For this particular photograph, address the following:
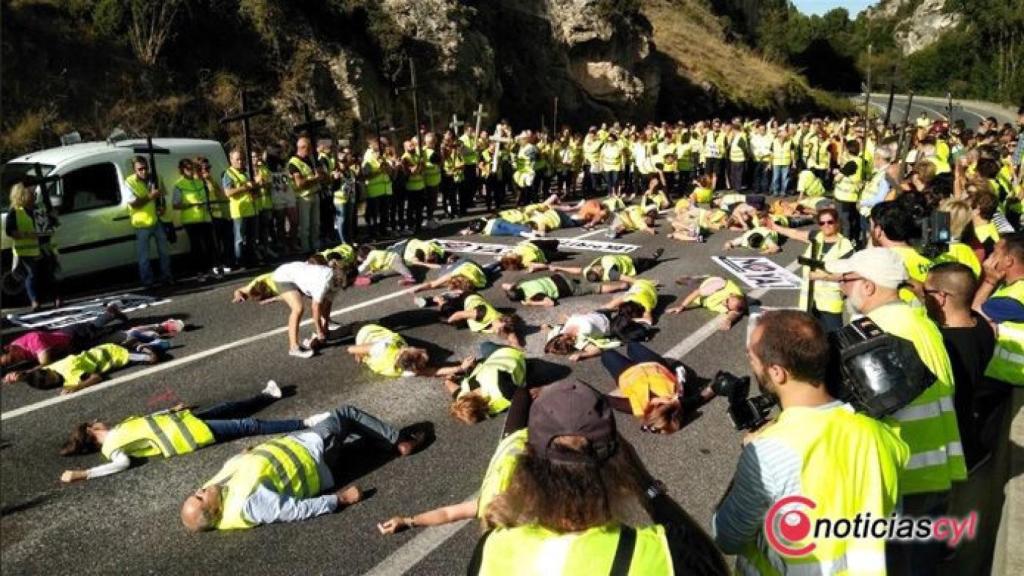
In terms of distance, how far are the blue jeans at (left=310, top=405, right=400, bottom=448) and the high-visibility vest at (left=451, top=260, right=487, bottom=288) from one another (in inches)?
186

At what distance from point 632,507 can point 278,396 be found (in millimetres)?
5437

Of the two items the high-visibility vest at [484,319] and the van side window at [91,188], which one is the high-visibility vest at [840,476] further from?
the van side window at [91,188]

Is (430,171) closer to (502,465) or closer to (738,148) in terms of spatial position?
(738,148)

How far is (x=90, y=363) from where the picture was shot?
7.71m

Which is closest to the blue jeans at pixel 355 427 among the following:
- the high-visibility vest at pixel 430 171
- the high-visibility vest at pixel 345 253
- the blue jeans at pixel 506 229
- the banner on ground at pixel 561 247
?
the high-visibility vest at pixel 345 253

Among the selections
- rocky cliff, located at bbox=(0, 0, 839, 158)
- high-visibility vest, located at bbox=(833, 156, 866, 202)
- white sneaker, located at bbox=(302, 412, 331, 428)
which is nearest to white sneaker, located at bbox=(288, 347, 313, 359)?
white sneaker, located at bbox=(302, 412, 331, 428)

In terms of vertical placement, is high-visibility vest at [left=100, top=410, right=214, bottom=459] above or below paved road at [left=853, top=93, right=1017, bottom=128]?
below

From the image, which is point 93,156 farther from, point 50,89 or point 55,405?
point 50,89

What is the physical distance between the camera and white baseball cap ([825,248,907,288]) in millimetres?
3812

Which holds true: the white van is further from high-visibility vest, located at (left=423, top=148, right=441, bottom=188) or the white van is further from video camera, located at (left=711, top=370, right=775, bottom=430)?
video camera, located at (left=711, top=370, right=775, bottom=430)

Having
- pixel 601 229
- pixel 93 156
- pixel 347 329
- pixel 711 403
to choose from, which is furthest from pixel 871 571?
pixel 601 229

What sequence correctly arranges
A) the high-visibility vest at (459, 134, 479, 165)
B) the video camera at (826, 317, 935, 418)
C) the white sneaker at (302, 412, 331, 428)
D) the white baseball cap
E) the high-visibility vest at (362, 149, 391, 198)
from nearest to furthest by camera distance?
the video camera at (826, 317, 935, 418) < the white baseball cap < the white sneaker at (302, 412, 331, 428) < the high-visibility vest at (362, 149, 391, 198) < the high-visibility vest at (459, 134, 479, 165)

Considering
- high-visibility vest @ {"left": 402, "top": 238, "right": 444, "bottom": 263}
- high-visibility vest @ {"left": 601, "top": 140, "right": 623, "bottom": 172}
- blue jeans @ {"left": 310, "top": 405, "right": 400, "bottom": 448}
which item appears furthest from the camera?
high-visibility vest @ {"left": 601, "top": 140, "right": 623, "bottom": 172}

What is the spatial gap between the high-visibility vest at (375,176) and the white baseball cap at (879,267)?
1159 centimetres
